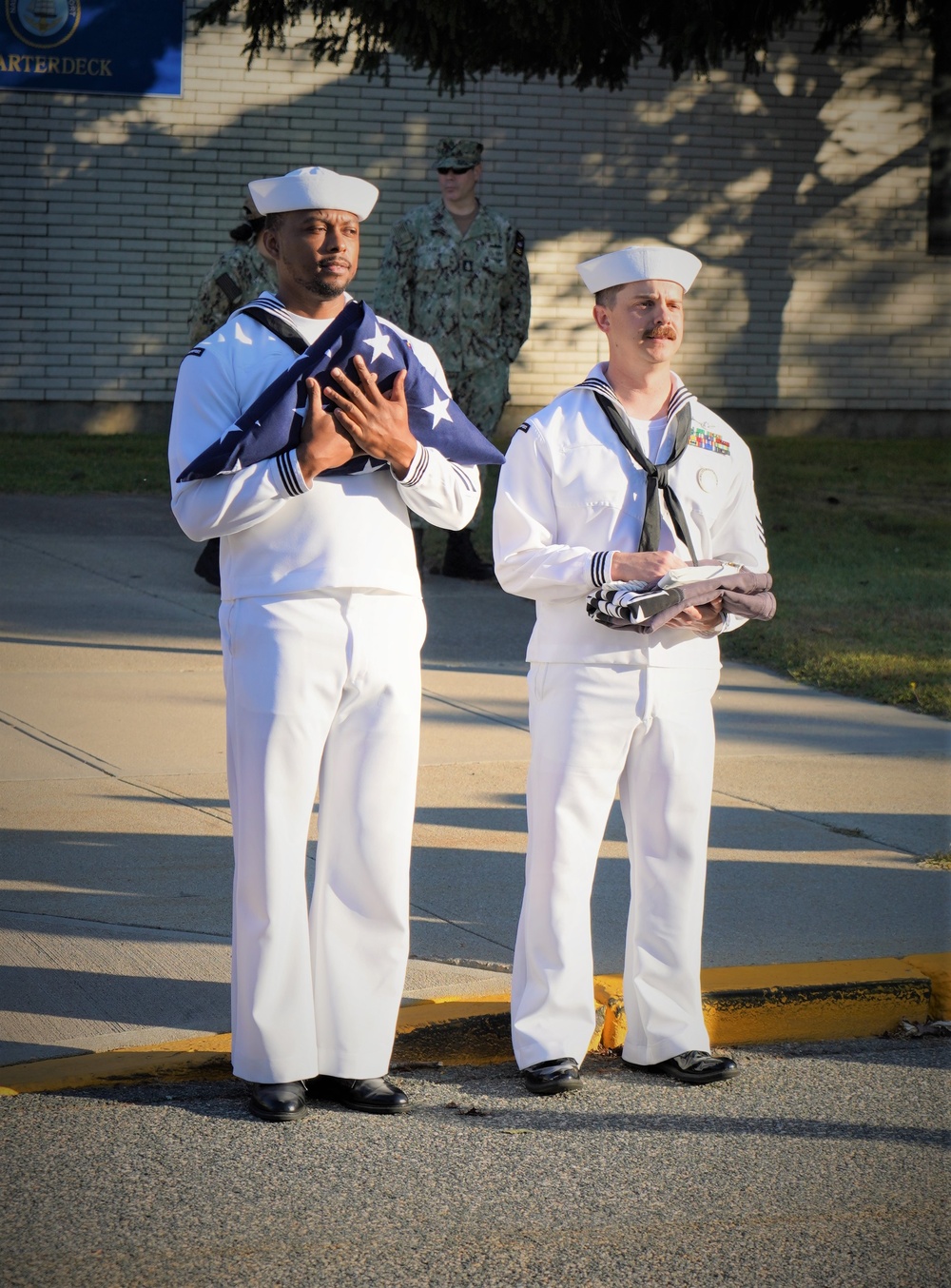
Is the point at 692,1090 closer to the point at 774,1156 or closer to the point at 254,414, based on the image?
the point at 774,1156

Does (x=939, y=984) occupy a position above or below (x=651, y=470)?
below

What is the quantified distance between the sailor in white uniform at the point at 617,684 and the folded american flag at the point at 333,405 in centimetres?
24

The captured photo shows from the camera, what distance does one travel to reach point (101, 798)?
623 centimetres

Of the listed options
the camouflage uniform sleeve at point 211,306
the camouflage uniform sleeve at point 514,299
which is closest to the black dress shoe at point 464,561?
the camouflage uniform sleeve at point 514,299

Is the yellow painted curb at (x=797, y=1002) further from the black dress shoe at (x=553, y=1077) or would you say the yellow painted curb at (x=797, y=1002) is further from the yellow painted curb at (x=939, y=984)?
the black dress shoe at (x=553, y=1077)

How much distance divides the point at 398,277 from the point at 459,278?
361 millimetres

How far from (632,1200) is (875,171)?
17.8 meters

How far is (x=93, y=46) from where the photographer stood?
1662 centimetres

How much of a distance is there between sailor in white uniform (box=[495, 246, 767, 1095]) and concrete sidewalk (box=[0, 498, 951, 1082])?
40cm

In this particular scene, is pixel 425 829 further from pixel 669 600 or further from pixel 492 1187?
pixel 492 1187

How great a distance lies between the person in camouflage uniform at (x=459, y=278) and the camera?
32.0 ft

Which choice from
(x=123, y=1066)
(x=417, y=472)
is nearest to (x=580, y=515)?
(x=417, y=472)

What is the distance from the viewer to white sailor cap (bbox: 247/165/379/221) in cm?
390

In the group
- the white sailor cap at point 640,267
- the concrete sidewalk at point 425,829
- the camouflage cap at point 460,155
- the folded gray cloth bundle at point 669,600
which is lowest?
the concrete sidewalk at point 425,829
